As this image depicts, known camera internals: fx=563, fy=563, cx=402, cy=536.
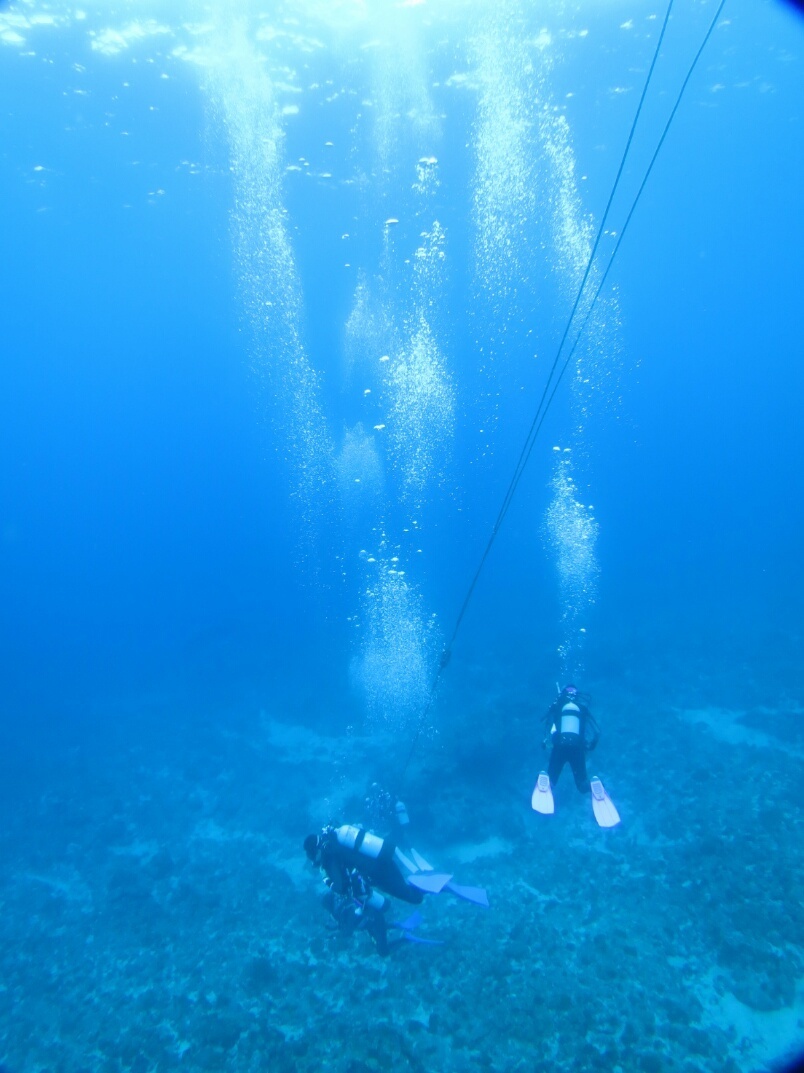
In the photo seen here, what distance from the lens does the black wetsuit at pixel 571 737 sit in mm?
9609

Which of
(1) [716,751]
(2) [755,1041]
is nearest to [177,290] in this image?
(1) [716,751]

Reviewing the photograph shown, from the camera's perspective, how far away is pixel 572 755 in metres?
9.64

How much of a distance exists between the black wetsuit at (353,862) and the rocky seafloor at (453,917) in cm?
261

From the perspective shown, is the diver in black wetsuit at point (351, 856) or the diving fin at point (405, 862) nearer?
the diver in black wetsuit at point (351, 856)

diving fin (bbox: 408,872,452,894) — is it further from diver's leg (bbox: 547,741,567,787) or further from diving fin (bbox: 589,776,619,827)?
diving fin (bbox: 589,776,619,827)

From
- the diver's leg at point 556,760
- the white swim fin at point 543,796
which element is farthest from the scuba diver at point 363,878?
the diver's leg at point 556,760

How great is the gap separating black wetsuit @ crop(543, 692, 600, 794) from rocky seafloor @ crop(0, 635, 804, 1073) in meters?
3.68

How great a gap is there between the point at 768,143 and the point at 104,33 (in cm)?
4475

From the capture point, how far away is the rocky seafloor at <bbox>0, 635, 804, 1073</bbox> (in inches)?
368

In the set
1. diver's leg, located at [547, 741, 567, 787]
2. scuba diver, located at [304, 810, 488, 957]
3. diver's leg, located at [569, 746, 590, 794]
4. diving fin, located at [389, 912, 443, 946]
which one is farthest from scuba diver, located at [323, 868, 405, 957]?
diver's leg, located at [569, 746, 590, 794]

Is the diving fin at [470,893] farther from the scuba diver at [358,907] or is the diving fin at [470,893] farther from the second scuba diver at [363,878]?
the scuba diver at [358,907]

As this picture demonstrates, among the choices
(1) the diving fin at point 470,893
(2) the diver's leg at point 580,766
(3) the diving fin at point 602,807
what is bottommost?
(1) the diving fin at point 470,893

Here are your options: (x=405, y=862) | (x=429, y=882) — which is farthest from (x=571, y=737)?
(x=405, y=862)

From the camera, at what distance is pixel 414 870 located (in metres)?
10.6
